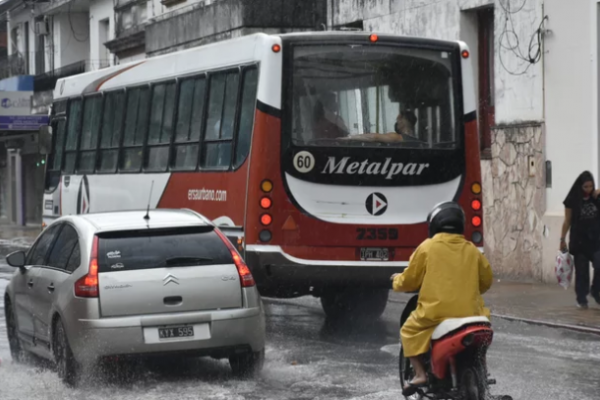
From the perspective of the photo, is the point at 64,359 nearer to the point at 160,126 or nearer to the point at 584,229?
the point at 160,126

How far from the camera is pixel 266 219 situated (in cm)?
1316

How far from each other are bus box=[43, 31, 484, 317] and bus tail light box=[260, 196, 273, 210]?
0.03 ft

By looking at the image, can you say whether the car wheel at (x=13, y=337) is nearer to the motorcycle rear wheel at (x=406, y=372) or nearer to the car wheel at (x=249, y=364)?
the car wheel at (x=249, y=364)

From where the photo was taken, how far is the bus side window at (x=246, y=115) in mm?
13414

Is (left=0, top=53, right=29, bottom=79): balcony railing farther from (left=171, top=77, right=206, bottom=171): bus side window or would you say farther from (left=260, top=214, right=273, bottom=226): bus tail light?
(left=260, top=214, right=273, bottom=226): bus tail light

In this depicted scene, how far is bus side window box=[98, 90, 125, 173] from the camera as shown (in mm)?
17422

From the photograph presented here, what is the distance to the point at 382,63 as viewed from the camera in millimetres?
13617

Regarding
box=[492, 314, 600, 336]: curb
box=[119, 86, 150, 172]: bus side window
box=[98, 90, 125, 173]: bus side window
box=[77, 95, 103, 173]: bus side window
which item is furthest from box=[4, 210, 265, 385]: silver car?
box=[77, 95, 103, 173]: bus side window

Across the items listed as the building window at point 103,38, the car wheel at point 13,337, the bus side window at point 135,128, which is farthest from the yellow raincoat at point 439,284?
the building window at point 103,38

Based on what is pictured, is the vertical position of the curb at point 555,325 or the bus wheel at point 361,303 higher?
the bus wheel at point 361,303

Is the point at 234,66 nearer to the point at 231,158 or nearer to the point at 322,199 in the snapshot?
the point at 231,158

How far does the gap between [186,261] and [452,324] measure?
3238 millimetres

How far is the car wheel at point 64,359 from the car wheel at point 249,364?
1.35 meters

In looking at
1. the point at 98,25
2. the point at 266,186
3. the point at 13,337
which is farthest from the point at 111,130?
the point at 98,25
